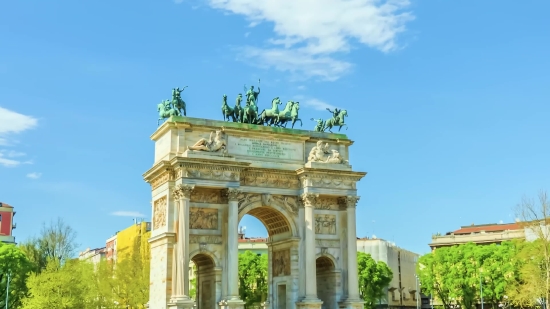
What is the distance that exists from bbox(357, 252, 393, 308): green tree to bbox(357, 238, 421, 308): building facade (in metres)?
9.93

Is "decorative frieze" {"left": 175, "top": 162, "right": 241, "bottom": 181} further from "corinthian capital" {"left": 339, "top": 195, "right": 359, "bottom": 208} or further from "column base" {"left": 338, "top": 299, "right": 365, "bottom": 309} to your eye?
"column base" {"left": 338, "top": 299, "right": 365, "bottom": 309}

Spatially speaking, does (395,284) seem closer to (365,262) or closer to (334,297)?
(365,262)

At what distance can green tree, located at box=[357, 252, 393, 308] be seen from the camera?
232 feet

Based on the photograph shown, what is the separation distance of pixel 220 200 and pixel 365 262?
33.3 metres

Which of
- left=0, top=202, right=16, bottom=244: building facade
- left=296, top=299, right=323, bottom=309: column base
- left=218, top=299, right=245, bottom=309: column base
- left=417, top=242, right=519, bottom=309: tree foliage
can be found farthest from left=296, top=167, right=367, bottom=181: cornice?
left=0, top=202, right=16, bottom=244: building facade

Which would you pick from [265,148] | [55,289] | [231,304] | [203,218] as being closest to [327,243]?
[265,148]

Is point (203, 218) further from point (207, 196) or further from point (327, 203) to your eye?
point (327, 203)

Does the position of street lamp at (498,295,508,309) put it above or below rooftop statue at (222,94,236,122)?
below

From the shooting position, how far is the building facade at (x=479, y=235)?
89375mm

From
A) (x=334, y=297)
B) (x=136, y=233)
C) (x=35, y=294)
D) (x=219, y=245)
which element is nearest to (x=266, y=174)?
(x=219, y=245)

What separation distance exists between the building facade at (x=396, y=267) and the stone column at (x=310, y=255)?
42395 mm

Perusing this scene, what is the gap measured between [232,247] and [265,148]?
657 centimetres

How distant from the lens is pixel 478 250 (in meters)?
69.1

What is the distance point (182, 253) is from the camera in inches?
1506
